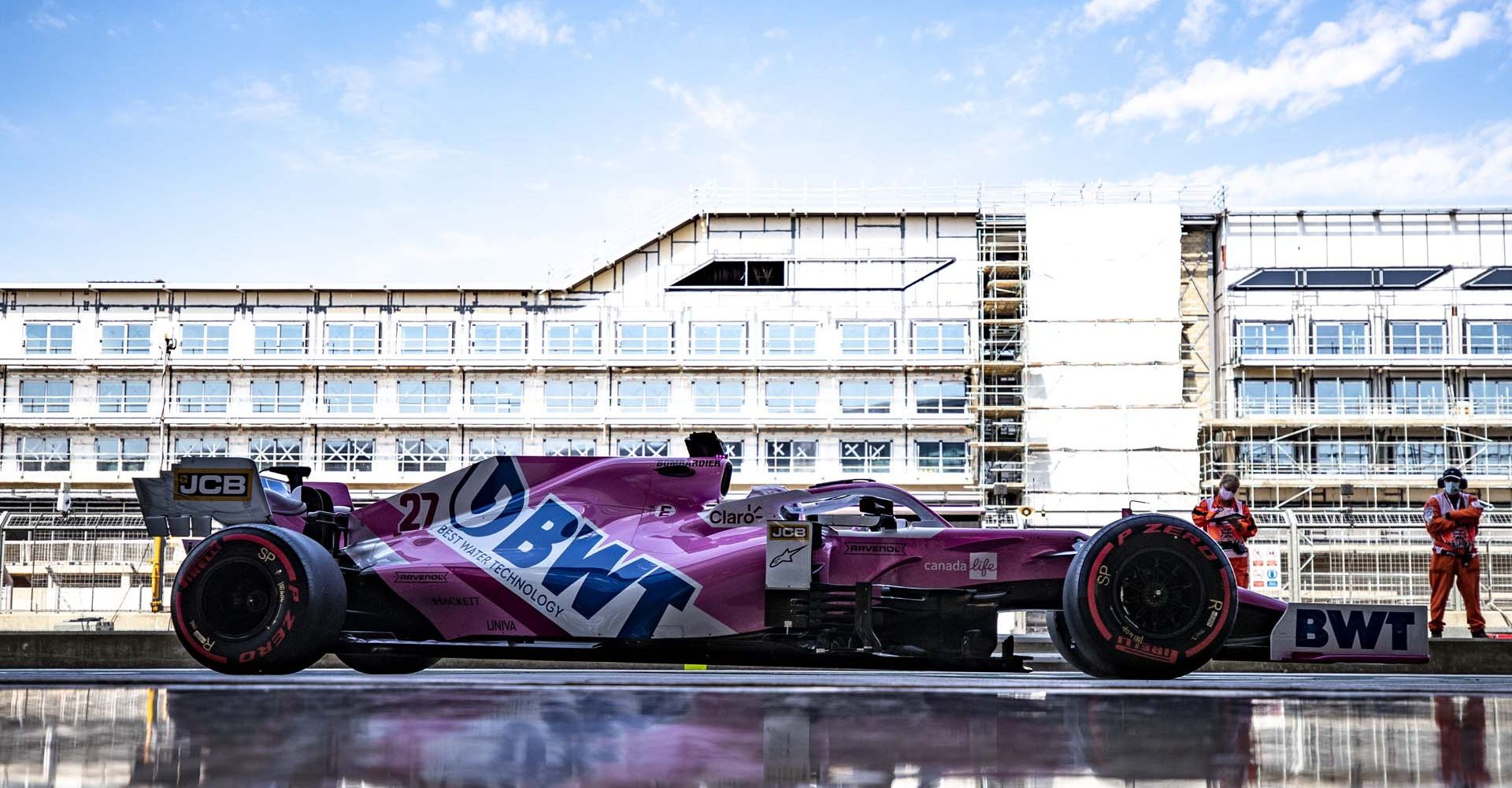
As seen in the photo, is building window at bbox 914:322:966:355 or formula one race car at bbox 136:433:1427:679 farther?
building window at bbox 914:322:966:355

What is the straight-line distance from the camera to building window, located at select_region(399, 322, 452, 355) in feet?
203

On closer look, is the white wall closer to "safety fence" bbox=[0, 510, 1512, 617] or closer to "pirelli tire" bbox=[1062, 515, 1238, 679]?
"safety fence" bbox=[0, 510, 1512, 617]

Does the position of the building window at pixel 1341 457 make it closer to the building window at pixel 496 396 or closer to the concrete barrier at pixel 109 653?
the building window at pixel 496 396

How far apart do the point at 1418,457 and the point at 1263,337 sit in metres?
8.63

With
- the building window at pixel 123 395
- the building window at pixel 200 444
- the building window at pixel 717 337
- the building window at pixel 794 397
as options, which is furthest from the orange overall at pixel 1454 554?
the building window at pixel 123 395

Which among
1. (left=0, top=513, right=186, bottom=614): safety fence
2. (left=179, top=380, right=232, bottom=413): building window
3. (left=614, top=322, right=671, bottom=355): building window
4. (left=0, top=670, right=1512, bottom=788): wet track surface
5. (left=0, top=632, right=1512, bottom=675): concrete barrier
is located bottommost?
(left=0, top=513, right=186, bottom=614): safety fence

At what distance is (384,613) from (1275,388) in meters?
58.8

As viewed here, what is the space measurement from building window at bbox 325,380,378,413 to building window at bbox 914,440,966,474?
82.2 feet

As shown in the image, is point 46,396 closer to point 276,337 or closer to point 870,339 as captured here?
point 276,337

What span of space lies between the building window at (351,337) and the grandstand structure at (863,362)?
0.13 meters

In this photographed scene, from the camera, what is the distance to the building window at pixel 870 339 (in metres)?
60.8

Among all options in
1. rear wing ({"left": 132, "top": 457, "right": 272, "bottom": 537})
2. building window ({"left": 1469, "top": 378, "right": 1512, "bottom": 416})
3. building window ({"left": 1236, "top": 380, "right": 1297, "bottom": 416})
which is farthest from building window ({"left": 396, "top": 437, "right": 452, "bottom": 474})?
rear wing ({"left": 132, "top": 457, "right": 272, "bottom": 537})

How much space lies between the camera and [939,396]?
61.0m

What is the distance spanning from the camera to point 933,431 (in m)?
61.0
